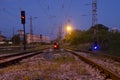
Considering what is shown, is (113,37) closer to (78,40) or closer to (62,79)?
(78,40)

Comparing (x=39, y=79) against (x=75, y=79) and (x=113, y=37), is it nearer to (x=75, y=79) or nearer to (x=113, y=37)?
(x=75, y=79)

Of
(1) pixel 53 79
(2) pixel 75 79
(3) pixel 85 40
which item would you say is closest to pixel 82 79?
(2) pixel 75 79

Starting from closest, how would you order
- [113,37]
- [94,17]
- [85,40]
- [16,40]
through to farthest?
[94,17] → [113,37] → [85,40] → [16,40]

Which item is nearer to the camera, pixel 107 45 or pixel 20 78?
pixel 20 78

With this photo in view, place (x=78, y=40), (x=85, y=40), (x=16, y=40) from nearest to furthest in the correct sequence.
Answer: (x=85, y=40), (x=78, y=40), (x=16, y=40)

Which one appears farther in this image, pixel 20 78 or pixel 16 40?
pixel 16 40

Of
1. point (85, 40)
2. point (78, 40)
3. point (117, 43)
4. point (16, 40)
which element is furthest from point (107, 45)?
point (16, 40)

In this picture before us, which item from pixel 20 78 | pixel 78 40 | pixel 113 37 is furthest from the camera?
pixel 78 40

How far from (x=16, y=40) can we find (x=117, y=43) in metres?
138

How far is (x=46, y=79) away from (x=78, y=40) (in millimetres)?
97163

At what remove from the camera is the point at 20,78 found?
12.9 m

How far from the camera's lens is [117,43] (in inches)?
2238

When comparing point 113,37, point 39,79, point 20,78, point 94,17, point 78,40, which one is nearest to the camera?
point 39,79

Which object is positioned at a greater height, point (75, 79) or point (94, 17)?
point (94, 17)
